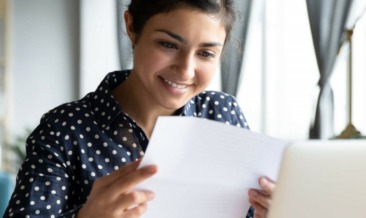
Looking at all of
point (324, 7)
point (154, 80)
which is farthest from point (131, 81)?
point (324, 7)

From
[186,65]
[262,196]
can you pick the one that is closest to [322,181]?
[262,196]

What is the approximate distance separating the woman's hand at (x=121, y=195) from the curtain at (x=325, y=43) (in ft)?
10.9

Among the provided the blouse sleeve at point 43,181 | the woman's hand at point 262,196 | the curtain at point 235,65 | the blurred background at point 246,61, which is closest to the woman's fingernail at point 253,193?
the woman's hand at point 262,196

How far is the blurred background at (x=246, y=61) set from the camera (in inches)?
173

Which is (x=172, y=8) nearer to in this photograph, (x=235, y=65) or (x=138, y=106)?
(x=138, y=106)

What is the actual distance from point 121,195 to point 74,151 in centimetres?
37

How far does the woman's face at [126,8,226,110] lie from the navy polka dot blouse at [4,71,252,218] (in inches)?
4.8

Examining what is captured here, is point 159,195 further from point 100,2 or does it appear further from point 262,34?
point 100,2

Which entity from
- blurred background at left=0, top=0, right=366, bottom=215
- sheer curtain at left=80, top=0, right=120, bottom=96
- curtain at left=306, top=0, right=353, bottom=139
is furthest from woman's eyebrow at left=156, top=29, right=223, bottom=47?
sheer curtain at left=80, top=0, right=120, bottom=96

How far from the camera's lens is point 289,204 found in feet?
2.45

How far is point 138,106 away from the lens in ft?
5.04

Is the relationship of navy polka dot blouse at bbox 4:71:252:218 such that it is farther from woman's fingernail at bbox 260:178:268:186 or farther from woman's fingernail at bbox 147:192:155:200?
woman's fingernail at bbox 260:178:268:186

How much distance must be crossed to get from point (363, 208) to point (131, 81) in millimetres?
871

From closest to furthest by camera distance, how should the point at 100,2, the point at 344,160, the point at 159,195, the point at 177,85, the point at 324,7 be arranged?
1. the point at 344,160
2. the point at 159,195
3. the point at 177,85
4. the point at 324,7
5. the point at 100,2
